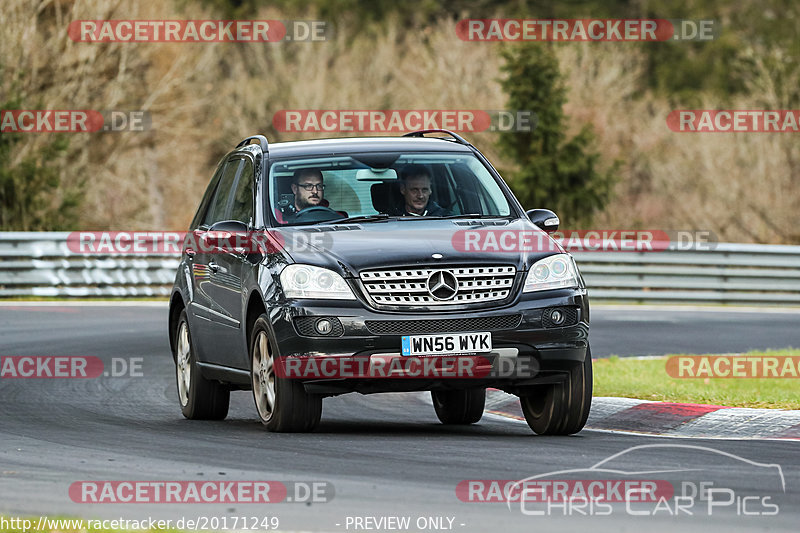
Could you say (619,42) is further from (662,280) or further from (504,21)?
(662,280)

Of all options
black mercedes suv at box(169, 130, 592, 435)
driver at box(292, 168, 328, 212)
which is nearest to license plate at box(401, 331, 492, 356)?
black mercedes suv at box(169, 130, 592, 435)

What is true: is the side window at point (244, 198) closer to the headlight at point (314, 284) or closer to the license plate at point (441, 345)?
the headlight at point (314, 284)

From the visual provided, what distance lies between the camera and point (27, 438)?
33.6 feet

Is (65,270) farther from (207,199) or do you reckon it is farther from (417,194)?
(417,194)

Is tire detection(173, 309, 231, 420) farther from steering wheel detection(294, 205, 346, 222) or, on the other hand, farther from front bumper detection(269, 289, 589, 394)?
front bumper detection(269, 289, 589, 394)

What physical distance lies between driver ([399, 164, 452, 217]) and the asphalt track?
1.49 meters

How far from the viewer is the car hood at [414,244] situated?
32.7 feet

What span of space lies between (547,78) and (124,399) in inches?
816

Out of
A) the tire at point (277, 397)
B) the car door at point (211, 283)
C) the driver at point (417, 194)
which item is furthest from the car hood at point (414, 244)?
the car door at point (211, 283)

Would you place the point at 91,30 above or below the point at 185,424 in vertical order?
above

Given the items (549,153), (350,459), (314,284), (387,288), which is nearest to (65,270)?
(549,153)

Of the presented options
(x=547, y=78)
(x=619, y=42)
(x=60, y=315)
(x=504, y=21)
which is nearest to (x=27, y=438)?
(x=60, y=315)

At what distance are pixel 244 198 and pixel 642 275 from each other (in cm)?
1626

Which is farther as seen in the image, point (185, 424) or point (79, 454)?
point (185, 424)
